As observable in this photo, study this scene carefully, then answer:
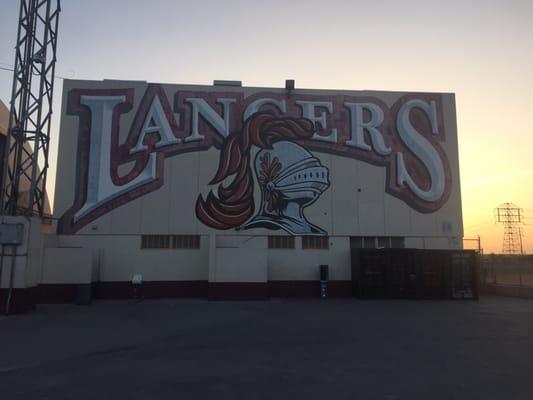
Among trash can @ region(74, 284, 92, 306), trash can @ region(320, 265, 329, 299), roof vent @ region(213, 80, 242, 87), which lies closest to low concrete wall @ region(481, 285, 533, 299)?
trash can @ region(320, 265, 329, 299)

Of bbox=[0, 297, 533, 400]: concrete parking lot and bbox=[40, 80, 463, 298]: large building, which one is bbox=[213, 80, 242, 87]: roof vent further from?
bbox=[0, 297, 533, 400]: concrete parking lot

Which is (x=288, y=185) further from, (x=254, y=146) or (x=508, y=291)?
(x=508, y=291)

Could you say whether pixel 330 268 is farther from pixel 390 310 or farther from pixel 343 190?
pixel 390 310

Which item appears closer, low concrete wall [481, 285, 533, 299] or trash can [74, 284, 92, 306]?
trash can [74, 284, 92, 306]

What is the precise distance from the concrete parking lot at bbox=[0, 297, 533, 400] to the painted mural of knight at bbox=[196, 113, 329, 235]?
26.3 feet

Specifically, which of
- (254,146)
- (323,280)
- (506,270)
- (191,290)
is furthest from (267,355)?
(506,270)

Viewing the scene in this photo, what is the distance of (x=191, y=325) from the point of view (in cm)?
1487

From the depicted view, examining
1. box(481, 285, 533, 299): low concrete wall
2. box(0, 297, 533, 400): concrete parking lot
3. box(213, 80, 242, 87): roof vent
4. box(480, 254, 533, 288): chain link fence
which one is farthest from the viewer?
box(480, 254, 533, 288): chain link fence

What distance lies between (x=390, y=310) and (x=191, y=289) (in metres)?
11.3

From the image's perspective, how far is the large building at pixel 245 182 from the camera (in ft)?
81.9

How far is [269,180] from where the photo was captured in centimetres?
2602

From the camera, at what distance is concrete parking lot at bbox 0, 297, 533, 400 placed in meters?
7.53

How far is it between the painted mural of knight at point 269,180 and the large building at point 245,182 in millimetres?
62

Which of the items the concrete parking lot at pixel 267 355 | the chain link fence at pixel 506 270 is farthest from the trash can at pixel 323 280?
the chain link fence at pixel 506 270
